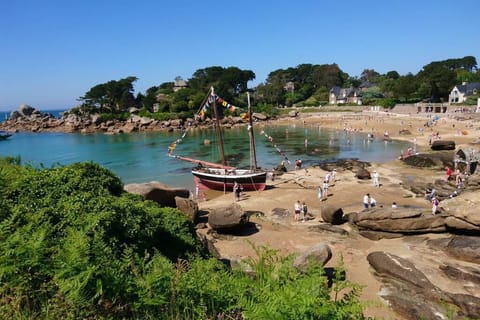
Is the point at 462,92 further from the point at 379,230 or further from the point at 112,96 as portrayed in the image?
the point at 112,96

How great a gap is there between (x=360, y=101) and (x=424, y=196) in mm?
95705

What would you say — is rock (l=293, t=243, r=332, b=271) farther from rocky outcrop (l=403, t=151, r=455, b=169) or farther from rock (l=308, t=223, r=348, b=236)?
rocky outcrop (l=403, t=151, r=455, b=169)

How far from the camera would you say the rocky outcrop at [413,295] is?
11.2 m

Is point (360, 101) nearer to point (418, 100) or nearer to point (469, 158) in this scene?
point (418, 100)

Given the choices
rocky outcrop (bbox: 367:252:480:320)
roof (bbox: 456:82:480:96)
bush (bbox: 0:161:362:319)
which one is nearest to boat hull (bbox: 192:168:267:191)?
rocky outcrop (bbox: 367:252:480:320)

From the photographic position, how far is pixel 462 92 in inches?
3538

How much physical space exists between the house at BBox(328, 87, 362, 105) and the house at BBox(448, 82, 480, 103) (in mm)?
30430

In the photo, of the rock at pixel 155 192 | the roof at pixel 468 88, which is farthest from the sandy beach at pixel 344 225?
the roof at pixel 468 88

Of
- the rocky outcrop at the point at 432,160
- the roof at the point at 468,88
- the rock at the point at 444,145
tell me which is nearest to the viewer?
the rocky outcrop at the point at 432,160

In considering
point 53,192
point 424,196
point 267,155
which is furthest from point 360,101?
point 53,192

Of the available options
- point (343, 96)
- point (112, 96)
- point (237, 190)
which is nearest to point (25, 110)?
point (112, 96)

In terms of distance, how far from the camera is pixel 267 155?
174 ft

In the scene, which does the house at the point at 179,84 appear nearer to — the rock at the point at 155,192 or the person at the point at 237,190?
the person at the point at 237,190

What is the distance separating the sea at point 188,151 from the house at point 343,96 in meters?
40.7
